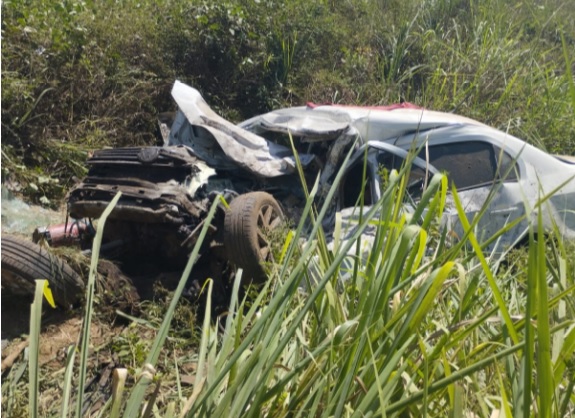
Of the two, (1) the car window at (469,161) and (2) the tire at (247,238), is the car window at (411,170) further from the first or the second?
(2) the tire at (247,238)

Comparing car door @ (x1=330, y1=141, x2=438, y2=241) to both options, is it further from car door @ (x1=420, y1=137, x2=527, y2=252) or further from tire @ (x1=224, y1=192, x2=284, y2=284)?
tire @ (x1=224, y1=192, x2=284, y2=284)

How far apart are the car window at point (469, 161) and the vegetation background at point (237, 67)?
1924 mm

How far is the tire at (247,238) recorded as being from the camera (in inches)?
202

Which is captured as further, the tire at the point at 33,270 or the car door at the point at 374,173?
the car door at the point at 374,173

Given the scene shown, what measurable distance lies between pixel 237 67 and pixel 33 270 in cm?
631

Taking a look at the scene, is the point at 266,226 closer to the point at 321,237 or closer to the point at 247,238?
the point at 247,238

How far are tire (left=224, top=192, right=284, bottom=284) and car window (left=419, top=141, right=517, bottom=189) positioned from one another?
1.45m

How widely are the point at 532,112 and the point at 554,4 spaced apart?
650 cm

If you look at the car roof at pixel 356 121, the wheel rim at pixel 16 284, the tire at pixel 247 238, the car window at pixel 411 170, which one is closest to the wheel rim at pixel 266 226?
the tire at pixel 247 238

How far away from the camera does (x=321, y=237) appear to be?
2244mm

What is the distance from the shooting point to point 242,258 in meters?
5.17

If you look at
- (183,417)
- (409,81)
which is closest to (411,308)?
(183,417)

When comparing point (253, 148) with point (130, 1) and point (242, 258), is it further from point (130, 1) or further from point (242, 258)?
point (130, 1)

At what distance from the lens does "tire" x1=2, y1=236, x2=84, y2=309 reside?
4.66m
